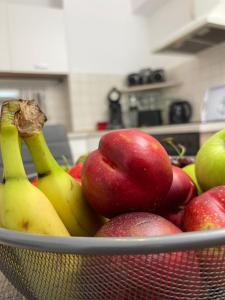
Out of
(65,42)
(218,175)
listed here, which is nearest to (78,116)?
(65,42)

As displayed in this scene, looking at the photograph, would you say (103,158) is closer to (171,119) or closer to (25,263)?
(25,263)

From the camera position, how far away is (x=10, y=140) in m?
0.26

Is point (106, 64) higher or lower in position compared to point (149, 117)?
higher

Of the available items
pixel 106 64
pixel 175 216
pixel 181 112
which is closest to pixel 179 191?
pixel 175 216

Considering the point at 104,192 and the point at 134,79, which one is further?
the point at 134,79

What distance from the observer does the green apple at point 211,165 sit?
300 mm

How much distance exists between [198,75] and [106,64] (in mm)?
851

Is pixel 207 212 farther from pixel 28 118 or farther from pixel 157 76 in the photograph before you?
pixel 157 76

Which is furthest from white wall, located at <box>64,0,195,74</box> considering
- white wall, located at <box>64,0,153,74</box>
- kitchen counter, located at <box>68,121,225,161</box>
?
kitchen counter, located at <box>68,121,225,161</box>

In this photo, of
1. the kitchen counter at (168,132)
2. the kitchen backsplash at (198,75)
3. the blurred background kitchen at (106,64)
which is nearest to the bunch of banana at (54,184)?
the kitchen counter at (168,132)

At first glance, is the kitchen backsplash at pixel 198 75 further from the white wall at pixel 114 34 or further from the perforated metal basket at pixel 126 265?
the perforated metal basket at pixel 126 265

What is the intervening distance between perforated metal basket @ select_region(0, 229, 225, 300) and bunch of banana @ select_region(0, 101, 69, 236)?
0.10 ft

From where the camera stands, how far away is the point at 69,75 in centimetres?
268

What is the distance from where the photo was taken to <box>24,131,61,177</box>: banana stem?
285 millimetres
